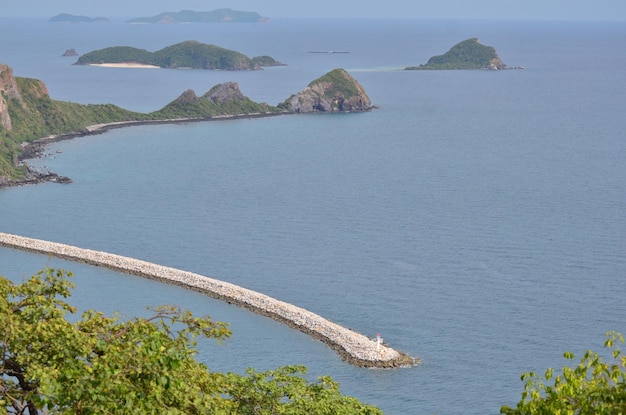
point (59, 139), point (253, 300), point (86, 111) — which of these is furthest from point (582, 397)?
point (86, 111)

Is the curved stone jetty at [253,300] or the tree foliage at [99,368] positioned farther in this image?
the curved stone jetty at [253,300]

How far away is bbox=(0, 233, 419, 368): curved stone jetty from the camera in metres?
51.4

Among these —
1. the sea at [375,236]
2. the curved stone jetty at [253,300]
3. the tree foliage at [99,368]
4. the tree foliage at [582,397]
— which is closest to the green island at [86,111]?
the sea at [375,236]

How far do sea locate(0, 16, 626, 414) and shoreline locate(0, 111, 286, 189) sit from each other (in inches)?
85.8

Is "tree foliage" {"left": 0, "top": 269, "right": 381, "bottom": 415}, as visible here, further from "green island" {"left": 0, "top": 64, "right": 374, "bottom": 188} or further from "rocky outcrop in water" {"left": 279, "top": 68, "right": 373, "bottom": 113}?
"rocky outcrop in water" {"left": 279, "top": 68, "right": 373, "bottom": 113}

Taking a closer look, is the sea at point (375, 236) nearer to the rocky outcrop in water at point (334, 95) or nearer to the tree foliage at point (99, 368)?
the tree foliage at point (99, 368)

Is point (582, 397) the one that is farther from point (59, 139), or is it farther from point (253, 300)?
point (59, 139)

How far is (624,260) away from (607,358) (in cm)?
1987

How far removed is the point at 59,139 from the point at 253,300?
75.5 m

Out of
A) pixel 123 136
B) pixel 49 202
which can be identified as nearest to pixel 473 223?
pixel 49 202

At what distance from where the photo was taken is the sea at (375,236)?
52.4 m

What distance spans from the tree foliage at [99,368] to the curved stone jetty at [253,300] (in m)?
25.0

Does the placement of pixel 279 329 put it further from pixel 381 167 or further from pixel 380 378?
pixel 381 167

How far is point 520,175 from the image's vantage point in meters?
106
